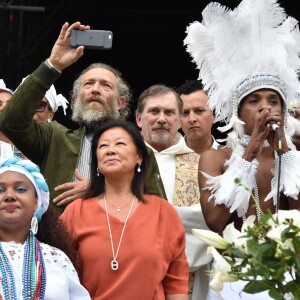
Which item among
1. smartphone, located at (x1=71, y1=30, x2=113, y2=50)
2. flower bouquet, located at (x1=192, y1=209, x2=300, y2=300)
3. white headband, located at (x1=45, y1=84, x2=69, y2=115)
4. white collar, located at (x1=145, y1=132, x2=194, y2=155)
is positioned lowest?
flower bouquet, located at (x1=192, y1=209, x2=300, y2=300)

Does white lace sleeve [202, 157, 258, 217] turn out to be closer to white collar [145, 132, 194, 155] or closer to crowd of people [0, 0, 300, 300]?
crowd of people [0, 0, 300, 300]

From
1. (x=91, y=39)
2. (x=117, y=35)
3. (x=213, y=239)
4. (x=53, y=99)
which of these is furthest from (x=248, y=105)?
(x=117, y=35)

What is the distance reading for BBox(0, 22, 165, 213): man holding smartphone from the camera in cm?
539

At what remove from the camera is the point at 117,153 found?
525 centimetres

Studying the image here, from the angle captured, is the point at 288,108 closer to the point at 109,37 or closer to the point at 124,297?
the point at 109,37

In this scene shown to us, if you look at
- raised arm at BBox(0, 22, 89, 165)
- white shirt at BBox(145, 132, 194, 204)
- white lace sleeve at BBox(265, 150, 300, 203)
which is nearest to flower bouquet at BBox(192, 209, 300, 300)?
white lace sleeve at BBox(265, 150, 300, 203)

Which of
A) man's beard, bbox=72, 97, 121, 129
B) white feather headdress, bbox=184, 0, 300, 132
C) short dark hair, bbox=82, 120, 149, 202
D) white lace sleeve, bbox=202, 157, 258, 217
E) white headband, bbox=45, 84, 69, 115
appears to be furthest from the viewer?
white headband, bbox=45, 84, 69, 115

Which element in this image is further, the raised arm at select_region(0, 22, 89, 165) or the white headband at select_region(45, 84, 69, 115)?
the white headband at select_region(45, 84, 69, 115)

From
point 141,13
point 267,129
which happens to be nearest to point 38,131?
point 267,129

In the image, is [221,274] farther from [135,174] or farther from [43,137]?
[43,137]

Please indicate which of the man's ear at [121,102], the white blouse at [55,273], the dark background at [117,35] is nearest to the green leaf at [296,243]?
the white blouse at [55,273]

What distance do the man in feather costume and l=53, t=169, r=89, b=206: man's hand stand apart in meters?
0.59

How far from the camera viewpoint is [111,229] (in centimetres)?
503

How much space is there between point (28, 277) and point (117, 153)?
86 centimetres
